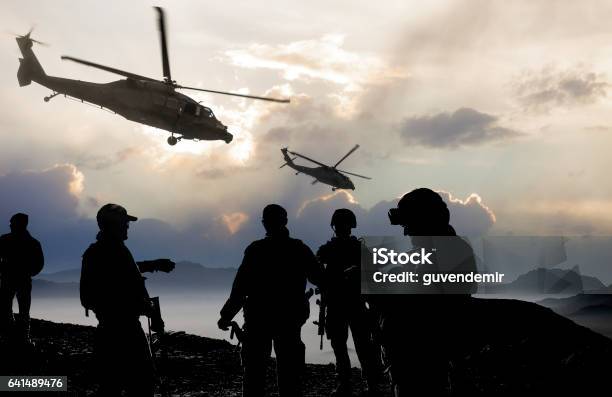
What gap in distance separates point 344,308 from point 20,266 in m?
6.11

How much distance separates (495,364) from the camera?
8.62 m

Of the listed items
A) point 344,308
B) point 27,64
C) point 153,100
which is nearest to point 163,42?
point 153,100

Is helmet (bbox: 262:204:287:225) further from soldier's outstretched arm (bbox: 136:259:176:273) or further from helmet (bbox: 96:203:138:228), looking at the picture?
helmet (bbox: 96:203:138:228)

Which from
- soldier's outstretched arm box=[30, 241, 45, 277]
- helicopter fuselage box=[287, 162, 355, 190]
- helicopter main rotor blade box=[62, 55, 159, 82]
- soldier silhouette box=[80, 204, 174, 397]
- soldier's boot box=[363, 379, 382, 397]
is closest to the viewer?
soldier silhouette box=[80, 204, 174, 397]

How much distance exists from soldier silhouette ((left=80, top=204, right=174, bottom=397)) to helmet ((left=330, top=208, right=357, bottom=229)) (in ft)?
8.84

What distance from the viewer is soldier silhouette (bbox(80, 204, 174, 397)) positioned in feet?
15.6

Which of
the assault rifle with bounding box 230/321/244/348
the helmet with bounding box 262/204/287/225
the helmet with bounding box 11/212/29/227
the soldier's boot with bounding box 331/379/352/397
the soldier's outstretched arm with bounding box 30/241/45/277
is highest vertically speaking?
the helmet with bounding box 11/212/29/227

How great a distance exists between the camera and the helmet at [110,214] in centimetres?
481

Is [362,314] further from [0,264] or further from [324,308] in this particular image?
[0,264]

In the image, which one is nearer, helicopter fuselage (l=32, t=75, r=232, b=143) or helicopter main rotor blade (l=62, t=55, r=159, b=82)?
helicopter main rotor blade (l=62, t=55, r=159, b=82)

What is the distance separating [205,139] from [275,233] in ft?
78.9

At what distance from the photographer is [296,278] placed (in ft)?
17.6

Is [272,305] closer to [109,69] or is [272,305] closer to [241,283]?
[241,283]

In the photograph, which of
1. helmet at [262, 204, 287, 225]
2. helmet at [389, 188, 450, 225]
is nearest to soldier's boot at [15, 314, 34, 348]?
helmet at [262, 204, 287, 225]
